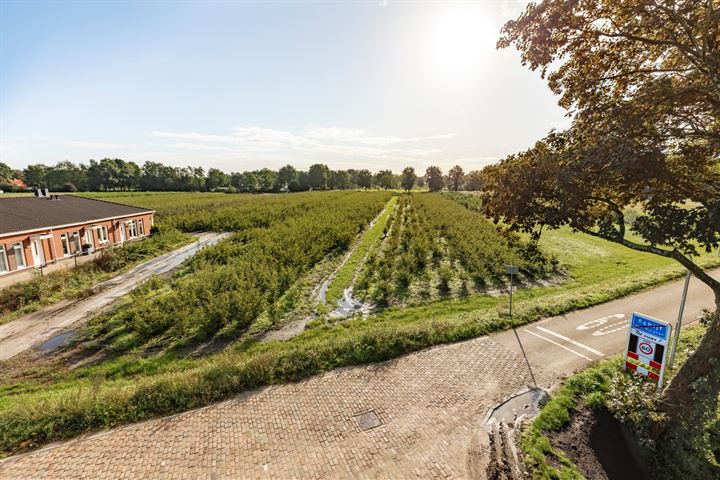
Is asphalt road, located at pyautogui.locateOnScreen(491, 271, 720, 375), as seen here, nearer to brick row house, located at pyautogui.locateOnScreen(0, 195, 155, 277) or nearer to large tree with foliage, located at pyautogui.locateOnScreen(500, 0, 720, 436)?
large tree with foliage, located at pyautogui.locateOnScreen(500, 0, 720, 436)

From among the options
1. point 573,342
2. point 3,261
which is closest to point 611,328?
point 573,342

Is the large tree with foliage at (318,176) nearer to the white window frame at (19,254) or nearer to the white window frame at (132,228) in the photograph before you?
the white window frame at (132,228)

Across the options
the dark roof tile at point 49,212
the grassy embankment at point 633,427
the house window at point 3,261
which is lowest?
the grassy embankment at point 633,427

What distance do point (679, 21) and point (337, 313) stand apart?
1381cm

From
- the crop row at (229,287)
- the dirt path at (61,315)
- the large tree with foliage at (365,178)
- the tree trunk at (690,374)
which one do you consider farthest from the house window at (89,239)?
the large tree with foliage at (365,178)

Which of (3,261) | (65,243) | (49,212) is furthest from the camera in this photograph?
(49,212)

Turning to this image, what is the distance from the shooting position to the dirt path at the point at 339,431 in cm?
629

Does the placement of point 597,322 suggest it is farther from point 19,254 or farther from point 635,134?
point 19,254

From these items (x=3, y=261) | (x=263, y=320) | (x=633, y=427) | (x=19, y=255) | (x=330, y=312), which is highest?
(x=19, y=255)

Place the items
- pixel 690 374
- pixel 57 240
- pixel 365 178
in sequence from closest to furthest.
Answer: pixel 690 374 < pixel 57 240 < pixel 365 178

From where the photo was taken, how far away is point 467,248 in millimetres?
23250

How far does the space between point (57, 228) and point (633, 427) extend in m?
32.5

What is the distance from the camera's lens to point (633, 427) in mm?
7441

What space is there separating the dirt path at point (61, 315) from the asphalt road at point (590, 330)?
708 inches
